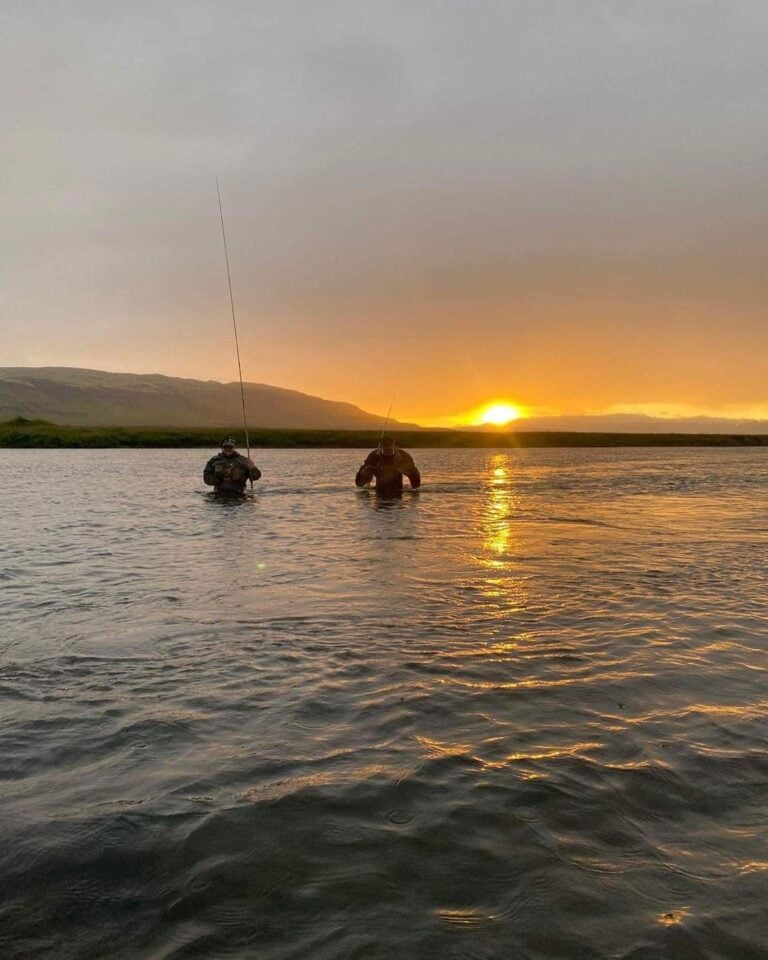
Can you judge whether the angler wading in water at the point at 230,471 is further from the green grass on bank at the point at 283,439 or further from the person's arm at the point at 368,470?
the green grass on bank at the point at 283,439

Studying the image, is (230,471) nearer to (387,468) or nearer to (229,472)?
(229,472)

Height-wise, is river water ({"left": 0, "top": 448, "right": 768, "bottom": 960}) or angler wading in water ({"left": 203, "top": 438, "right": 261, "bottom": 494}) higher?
angler wading in water ({"left": 203, "top": 438, "right": 261, "bottom": 494})

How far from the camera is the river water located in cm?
339

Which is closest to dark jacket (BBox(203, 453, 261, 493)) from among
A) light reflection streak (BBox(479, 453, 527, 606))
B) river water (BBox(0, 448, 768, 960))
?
light reflection streak (BBox(479, 453, 527, 606))

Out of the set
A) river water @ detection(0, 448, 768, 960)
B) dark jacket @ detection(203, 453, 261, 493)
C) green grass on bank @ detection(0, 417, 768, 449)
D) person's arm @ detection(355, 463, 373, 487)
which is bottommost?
river water @ detection(0, 448, 768, 960)

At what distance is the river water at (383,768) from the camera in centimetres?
339

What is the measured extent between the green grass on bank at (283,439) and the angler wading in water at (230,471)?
8155 cm

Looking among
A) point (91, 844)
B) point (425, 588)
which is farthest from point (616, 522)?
point (91, 844)

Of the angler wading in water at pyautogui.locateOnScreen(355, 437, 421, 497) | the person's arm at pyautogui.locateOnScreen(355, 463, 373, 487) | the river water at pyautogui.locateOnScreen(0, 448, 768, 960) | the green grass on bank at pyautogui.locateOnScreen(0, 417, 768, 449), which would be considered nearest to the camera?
the river water at pyautogui.locateOnScreen(0, 448, 768, 960)

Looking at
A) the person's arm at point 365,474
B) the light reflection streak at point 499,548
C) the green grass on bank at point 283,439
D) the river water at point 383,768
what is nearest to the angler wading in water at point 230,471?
the person's arm at point 365,474

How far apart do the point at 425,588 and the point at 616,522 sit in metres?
12.9

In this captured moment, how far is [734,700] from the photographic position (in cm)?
644

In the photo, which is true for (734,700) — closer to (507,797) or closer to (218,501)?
(507,797)

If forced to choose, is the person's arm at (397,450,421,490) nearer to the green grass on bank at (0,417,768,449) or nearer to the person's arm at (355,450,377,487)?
the person's arm at (355,450,377,487)
